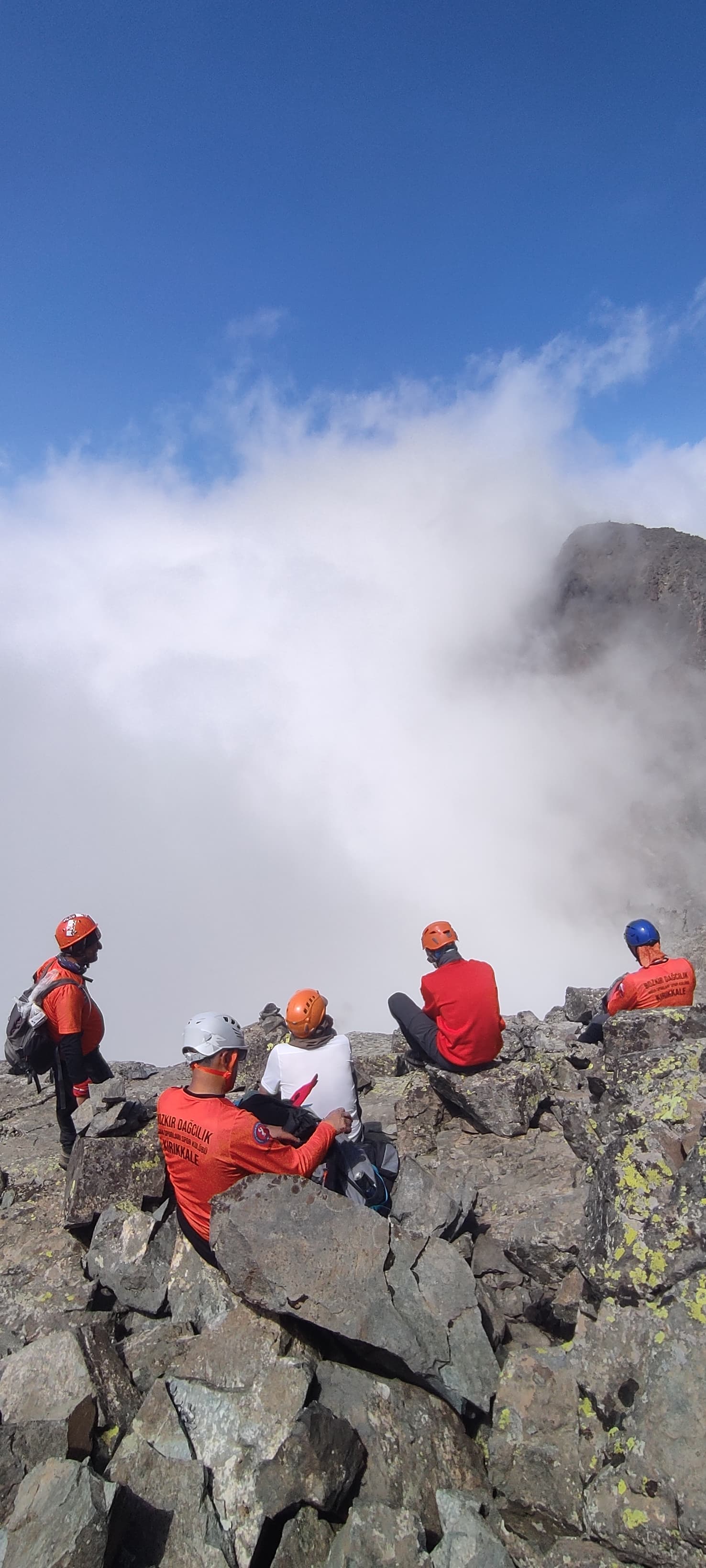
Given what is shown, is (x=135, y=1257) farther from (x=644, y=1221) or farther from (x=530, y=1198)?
(x=644, y=1221)

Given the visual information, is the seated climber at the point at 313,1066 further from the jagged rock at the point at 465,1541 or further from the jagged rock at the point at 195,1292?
the jagged rock at the point at 465,1541

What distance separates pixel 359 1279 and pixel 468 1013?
4612mm

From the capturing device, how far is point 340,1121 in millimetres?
6191

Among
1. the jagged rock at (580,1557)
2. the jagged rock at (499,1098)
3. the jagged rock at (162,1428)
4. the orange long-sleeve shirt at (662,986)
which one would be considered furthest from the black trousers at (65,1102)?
the orange long-sleeve shirt at (662,986)

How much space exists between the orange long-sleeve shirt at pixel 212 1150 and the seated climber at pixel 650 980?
16.0 feet

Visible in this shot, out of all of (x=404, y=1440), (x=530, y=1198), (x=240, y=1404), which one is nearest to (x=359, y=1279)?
(x=404, y=1440)

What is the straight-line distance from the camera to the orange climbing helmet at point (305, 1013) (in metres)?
7.36

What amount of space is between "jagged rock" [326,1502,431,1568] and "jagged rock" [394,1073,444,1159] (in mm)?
4830

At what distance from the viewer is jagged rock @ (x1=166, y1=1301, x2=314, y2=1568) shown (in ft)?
13.4

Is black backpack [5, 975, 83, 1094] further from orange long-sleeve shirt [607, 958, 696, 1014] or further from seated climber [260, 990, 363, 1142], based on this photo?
orange long-sleeve shirt [607, 958, 696, 1014]

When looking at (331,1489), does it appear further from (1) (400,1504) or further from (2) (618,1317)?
(2) (618,1317)

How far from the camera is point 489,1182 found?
7.76m

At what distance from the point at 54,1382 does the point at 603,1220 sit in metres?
3.67

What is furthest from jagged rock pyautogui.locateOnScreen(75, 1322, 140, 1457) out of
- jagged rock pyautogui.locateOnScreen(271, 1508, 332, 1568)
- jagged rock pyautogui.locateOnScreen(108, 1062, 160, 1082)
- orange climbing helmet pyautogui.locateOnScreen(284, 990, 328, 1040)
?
jagged rock pyautogui.locateOnScreen(108, 1062, 160, 1082)
